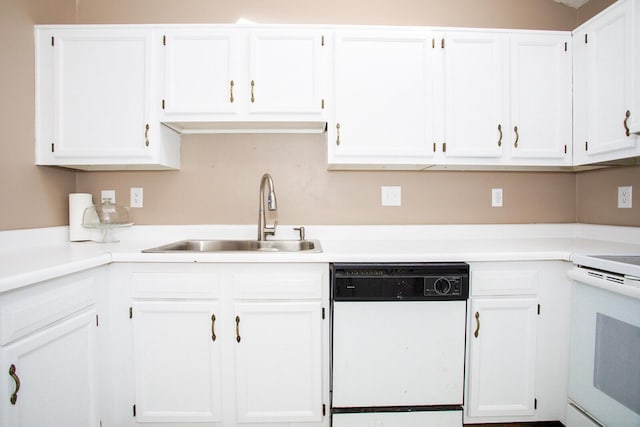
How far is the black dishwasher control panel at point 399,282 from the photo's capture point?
1.37 metres

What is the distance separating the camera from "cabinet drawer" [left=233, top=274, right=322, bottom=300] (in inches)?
56.1

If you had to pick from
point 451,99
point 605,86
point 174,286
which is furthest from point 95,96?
point 605,86

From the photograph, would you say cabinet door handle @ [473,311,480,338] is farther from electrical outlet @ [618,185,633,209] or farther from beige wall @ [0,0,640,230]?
electrical outlet @ [618,185,633,209]

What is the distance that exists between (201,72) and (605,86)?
2.16m

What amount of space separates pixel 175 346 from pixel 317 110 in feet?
4.54

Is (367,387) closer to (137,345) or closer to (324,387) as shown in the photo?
(324,387)

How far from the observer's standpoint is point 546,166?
1.87 metres

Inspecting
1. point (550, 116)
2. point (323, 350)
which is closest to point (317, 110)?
point (323, 350)

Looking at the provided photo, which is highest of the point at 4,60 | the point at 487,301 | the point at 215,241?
the point at 4,60

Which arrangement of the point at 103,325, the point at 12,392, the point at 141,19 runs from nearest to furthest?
the point at 12,392 → the point at 103,325 → the point at 141,19

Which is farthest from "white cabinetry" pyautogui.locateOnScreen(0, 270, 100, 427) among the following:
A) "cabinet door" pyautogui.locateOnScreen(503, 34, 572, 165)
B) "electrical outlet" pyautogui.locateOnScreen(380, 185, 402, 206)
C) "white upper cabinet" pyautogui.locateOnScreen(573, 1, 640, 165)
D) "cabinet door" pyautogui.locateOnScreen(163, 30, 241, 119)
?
"white upper cabinet" pyautogui.locateOnScreen(573, 1, 640, 165)

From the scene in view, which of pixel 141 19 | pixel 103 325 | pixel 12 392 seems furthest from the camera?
pixel 141 19

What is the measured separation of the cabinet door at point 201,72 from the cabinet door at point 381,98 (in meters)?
0.57

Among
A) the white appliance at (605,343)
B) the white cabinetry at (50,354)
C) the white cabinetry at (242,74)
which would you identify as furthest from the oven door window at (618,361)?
the white cabinetry at (50,354)
